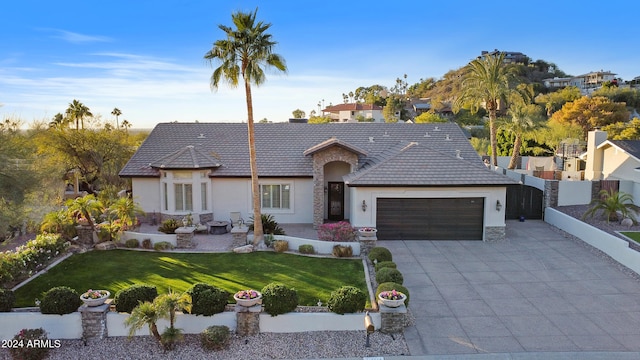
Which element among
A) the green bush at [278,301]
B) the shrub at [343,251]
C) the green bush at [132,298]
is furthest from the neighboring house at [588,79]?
the green bush at [132,298]

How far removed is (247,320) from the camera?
36.8 feet

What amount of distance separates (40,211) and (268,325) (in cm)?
1569

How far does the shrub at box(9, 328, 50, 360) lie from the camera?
10.1 meters

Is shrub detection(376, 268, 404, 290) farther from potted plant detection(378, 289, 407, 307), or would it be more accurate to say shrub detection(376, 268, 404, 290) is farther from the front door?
the front door

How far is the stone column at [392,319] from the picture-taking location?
11.2 metres

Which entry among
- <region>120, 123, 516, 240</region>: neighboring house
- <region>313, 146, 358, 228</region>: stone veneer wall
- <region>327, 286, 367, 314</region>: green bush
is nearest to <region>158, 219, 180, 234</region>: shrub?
<region>120, 123, 516, 240</region>: neighboring house

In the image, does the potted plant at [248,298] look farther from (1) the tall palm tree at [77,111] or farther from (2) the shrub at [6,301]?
(1) the tall palm tree at [77,111]

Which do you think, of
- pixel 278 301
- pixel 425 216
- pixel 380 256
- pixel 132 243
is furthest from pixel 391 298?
pixel 132 243

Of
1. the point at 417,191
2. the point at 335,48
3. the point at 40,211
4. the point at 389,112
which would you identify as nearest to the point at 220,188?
the point at 40,211

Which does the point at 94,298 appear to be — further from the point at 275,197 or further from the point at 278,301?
the point at 275,197

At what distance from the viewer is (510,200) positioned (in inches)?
967

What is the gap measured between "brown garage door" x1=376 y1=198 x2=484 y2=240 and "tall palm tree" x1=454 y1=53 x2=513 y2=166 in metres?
15.5

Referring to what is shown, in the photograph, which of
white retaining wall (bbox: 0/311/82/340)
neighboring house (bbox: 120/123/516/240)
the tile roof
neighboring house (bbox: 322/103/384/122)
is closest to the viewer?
white retaining wall (bbox: 0/311/82/340)

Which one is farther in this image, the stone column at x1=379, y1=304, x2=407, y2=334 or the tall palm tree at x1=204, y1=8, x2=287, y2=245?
the tall palm tree at x1=204, y1=8, x2=287, y2=245
